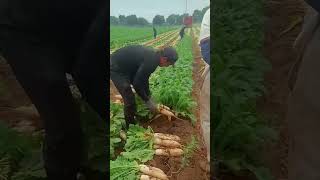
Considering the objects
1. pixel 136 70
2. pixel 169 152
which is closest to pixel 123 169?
pixel 169 152

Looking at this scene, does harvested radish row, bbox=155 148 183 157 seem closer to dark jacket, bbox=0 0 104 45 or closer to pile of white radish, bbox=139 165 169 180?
pile of white radish, bbox=139 165 169 180

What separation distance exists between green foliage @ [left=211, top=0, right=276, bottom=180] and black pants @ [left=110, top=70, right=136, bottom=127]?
0.47 meters

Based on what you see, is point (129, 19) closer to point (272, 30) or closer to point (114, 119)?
point (114, 119)

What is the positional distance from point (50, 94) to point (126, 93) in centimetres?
41

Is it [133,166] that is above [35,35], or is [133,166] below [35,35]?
below

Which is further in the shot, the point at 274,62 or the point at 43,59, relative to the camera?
the point at 274,62

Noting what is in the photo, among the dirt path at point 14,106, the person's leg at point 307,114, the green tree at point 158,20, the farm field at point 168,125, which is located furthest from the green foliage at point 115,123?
the person's leg at point 307,114

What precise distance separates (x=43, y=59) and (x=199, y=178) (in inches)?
42.2

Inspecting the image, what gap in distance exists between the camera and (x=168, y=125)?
2883 millimetres

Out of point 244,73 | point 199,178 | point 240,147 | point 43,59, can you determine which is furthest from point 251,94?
point 43,59

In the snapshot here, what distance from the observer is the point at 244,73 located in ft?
10.0

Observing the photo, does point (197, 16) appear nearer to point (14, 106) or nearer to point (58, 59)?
point (58, 59)

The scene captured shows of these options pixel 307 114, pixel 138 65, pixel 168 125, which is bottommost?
pixel 168 125

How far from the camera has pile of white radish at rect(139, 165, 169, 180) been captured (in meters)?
2.89
